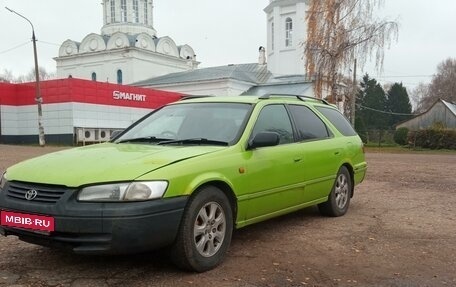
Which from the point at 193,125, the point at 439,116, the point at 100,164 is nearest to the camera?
the point at 100,164

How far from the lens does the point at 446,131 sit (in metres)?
33.8

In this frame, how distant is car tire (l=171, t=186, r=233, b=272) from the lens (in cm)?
431

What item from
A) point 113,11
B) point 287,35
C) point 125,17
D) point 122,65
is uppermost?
point 113,11

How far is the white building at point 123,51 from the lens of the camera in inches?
2215

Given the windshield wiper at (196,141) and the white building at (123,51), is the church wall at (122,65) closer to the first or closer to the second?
the white building at (123,51)

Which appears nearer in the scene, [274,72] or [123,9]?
[274,72]

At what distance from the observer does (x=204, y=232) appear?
14.9ft

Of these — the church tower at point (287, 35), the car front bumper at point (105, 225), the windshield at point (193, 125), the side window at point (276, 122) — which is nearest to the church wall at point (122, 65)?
the church tower at point (287, 35)

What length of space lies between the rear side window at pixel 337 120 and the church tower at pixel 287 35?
1590 inches

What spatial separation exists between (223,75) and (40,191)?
4438 centimetres

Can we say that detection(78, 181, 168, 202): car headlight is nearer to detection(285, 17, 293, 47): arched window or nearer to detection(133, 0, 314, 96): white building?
detection(133, 0, 314, 96): white building

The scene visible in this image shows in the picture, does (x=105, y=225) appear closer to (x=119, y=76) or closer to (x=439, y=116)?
(x=439, y=116)

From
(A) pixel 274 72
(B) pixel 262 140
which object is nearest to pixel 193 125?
(B) pixel 262 140

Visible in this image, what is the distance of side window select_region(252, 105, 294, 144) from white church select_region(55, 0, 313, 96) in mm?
37323
